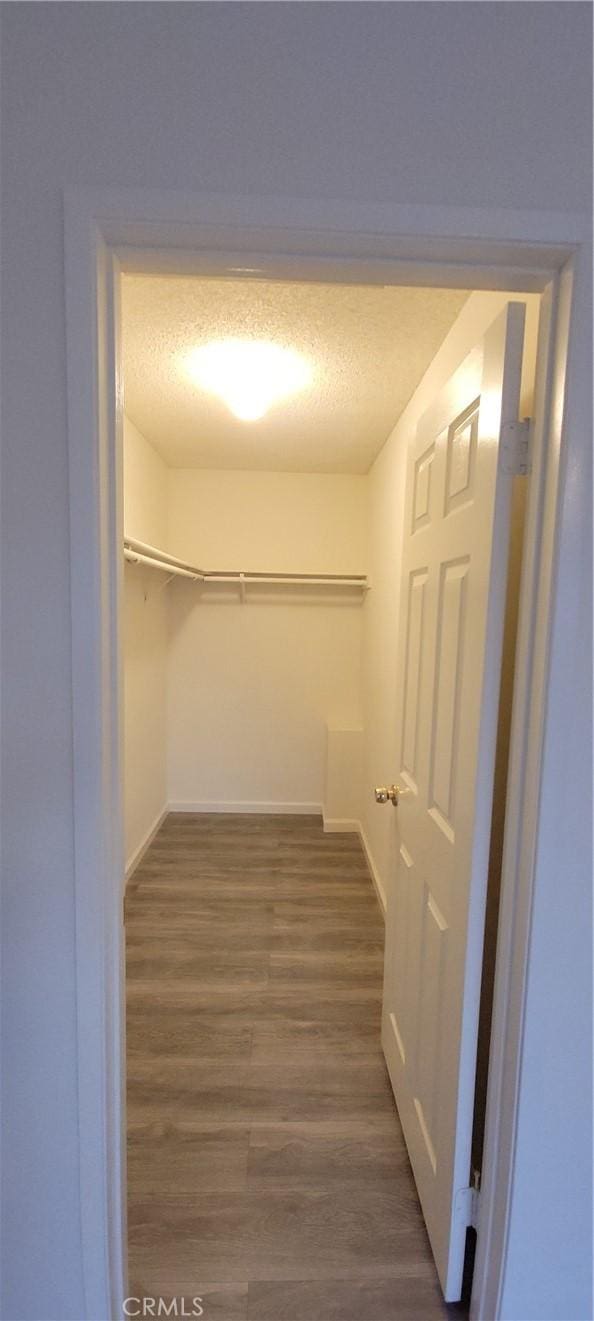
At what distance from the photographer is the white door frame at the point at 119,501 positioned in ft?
2.50

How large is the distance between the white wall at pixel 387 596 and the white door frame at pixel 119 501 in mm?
605

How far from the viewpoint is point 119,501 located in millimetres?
884

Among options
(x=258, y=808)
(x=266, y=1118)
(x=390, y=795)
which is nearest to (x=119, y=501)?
(x=390, y=795)

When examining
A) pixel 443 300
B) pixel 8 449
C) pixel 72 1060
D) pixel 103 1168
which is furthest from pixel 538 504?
pixel 103 1168

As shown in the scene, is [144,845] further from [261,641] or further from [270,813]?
[261,641]

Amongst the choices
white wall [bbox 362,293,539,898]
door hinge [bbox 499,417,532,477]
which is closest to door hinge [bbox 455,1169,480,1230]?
white wall [bbox 362,293,539,898]

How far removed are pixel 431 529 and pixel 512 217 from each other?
639mm

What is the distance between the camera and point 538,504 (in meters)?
0.84

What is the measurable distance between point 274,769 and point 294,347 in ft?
9.28

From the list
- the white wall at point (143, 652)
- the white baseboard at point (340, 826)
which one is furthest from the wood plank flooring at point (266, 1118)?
the white baseboard at point (340, 826)

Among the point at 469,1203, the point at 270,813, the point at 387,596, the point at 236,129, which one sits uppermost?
the point at 236,129

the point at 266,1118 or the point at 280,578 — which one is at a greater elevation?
the point at 280,578

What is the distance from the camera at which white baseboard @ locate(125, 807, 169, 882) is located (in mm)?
2893

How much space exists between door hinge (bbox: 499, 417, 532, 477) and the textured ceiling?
0.44 metres
